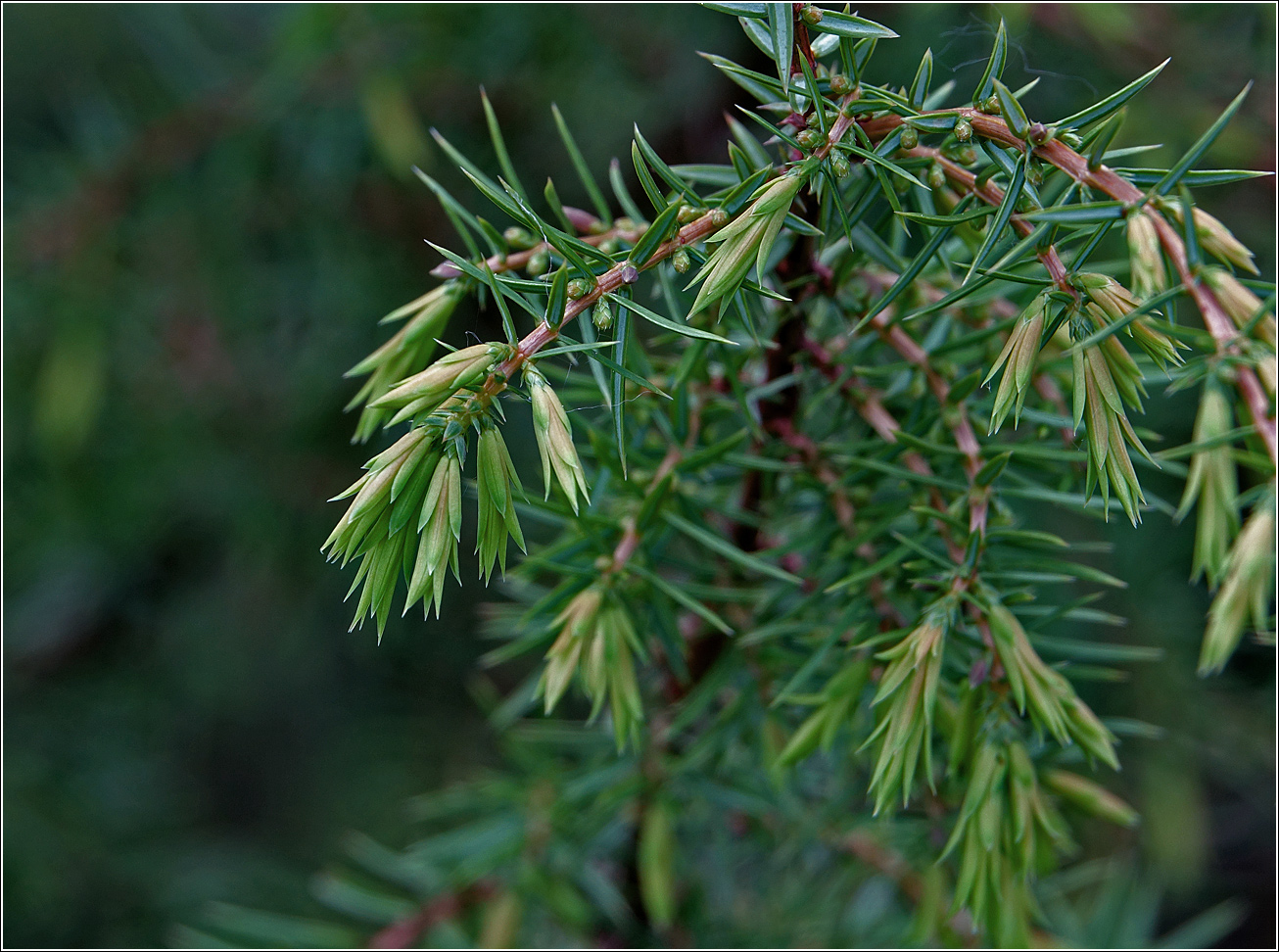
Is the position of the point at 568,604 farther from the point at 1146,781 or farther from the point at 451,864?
the point at 1146,781

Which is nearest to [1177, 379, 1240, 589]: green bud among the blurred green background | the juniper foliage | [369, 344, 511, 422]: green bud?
the juniper foliage

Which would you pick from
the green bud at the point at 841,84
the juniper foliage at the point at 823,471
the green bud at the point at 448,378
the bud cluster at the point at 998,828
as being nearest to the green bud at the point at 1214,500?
the juniper foliage at the point at 823,471

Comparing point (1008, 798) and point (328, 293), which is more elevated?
point (328, 293)

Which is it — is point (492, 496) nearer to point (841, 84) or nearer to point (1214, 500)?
point (841, 84)

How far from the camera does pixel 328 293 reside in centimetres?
117

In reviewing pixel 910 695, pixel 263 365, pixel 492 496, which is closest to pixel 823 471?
pixel 910 695

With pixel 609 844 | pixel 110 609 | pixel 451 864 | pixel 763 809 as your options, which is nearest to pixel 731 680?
pixel 763 809

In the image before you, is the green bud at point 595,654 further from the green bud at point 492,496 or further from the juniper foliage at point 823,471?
the green bud at point 492,496

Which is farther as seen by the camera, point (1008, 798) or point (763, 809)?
point (763, 809)

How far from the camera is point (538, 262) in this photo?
1.28 ft

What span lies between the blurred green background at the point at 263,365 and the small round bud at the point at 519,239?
63 cm

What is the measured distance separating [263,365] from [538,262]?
1096mm

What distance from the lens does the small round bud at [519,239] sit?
0.40 metres

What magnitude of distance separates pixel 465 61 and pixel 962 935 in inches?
42.3
